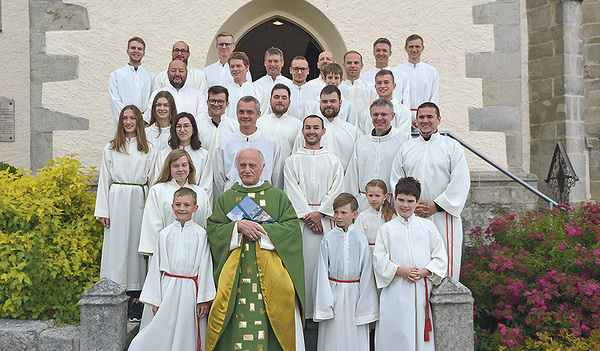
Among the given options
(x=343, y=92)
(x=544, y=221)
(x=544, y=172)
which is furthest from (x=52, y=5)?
(x=544, y=172)

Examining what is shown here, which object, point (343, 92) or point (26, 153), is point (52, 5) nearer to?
point (26, 153)

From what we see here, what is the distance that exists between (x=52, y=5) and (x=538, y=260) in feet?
22.6

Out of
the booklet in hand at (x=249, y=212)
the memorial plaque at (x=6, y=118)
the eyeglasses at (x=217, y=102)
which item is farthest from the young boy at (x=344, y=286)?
the memorial plaque at (x=6, y=118)

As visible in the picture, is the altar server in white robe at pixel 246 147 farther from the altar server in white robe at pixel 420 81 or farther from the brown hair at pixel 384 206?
the altar server in white robe at pixel 420 81

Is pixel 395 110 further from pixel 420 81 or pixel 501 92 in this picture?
pixel 501 92

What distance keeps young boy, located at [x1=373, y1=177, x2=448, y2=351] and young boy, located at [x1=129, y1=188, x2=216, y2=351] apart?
133cm

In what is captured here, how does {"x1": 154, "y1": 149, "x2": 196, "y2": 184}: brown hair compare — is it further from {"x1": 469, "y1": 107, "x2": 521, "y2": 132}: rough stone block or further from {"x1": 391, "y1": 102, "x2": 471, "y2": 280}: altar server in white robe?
{"x1": 469, "y1": 107, "x2": 521, "y2": 132}: rough stone block

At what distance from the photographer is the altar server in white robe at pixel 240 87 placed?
6.52 metres

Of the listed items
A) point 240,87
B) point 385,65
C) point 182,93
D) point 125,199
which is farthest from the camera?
point 385,65

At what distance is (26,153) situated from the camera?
855 cm

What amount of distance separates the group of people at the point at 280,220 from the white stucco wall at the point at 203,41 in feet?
7.09

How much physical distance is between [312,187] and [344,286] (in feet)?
3.23

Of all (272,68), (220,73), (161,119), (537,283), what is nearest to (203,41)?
(220,73)

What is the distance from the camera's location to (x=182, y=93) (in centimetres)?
654
